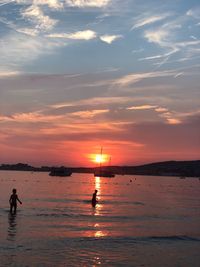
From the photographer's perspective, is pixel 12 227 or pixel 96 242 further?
pixel 12 227

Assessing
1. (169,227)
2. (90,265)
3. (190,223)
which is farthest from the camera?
(190,223)

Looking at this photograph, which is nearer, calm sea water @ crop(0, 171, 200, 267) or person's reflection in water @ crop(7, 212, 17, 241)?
calm sea water @ crop(0, 171, 200, 267)

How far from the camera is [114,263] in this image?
71.8 feet

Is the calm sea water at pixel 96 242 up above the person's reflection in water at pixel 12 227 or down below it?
below

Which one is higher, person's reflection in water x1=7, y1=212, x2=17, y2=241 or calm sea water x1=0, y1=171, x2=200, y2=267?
person's reflection in water x1=7, y1=212, x2=17, y2=241

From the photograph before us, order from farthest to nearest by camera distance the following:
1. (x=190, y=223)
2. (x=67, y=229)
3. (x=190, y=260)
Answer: (x=190, y=223), (x=67, y=229), (x=190, y=260)

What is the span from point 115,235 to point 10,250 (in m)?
9.85

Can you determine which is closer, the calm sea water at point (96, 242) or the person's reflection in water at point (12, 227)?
the calm sea water at point (96, 242)

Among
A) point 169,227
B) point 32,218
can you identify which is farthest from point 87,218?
point 169,227

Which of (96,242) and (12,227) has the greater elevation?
(12,227)

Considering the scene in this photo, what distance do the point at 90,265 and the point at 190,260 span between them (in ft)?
17.8

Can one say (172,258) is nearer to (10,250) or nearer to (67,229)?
(10,250)

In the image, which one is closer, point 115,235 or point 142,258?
point 142,258

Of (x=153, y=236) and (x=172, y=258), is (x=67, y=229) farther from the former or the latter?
(x=172, y=258)
